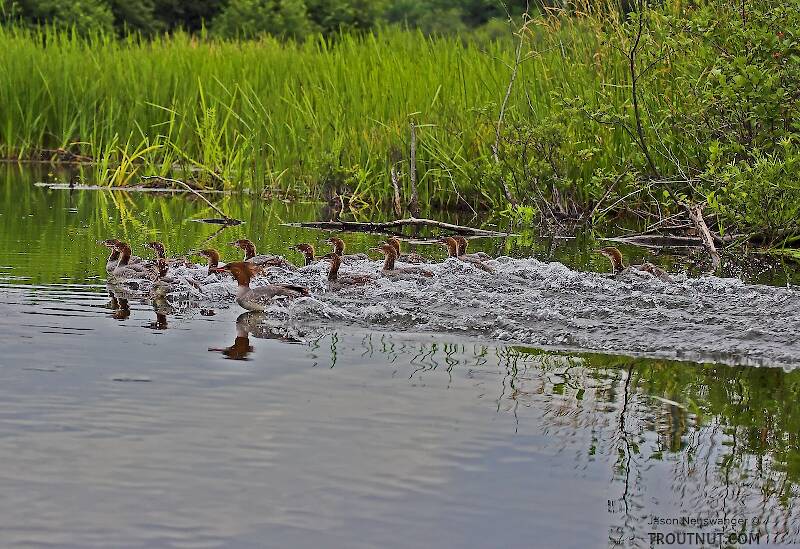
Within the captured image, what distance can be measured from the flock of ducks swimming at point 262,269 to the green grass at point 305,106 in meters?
2.98

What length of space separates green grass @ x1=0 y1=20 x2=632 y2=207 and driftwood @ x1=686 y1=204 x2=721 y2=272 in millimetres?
1601

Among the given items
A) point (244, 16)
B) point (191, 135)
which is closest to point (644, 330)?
point (191, 135)

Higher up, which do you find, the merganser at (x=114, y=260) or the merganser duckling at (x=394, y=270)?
the merganser duckling at (x=394, y=270)

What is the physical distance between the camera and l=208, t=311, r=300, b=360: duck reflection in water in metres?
7.00

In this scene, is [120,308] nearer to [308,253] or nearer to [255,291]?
[255,291]

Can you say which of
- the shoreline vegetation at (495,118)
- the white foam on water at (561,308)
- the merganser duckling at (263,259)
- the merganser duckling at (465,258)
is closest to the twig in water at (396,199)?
the shoreline vegetation at (495,118)

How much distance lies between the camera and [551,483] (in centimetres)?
480

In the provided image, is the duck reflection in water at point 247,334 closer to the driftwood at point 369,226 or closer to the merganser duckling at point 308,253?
the merganser duckling at point 308,253

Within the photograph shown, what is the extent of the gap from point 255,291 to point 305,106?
8.64 m

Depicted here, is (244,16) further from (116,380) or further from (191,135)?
(116,380)

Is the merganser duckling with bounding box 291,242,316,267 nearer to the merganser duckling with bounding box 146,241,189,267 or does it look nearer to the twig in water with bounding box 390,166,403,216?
the merganser duckling with bounding box 146,241,189,267

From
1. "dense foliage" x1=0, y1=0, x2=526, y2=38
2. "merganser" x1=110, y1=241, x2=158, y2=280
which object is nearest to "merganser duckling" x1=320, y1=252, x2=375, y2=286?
"merganser" x1=110, y1=241, x2=158, y2=280

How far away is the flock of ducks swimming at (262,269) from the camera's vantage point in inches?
336

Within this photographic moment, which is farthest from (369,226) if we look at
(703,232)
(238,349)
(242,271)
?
(238,349)
